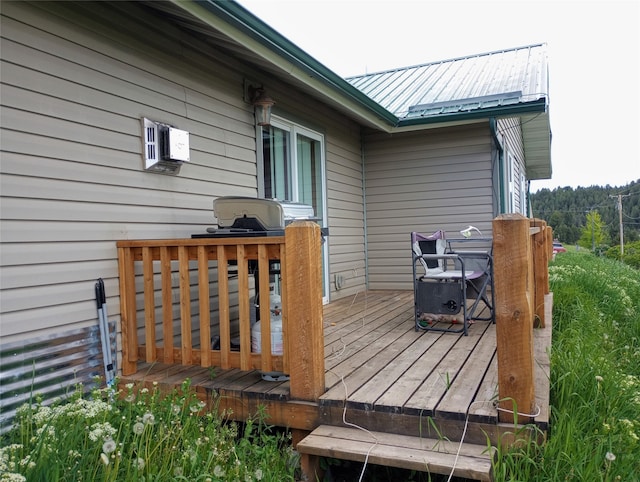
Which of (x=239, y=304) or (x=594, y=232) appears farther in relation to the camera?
(x=594, y=232)

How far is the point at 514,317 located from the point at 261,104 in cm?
293

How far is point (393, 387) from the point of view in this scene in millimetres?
2486

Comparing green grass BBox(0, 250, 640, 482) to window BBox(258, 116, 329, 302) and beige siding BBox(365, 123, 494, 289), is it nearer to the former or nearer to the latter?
window BBox(258, 116, 329, 302)

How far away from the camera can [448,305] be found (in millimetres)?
3977

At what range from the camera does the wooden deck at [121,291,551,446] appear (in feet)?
7.04

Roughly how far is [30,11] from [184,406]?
2.07m

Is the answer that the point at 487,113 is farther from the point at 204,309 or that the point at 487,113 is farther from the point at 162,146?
the point at 204,309

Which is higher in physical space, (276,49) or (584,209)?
(584,209)

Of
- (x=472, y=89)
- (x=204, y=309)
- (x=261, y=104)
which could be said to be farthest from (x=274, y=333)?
(x=472, y=89)

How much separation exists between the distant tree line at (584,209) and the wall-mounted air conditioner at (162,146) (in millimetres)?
46146

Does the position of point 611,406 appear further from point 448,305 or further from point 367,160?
point 367,160

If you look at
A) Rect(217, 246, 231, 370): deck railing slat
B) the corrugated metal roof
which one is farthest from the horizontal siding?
the corrugated metal roof

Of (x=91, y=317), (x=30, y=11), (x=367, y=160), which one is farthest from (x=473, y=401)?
(x=367, y=160)

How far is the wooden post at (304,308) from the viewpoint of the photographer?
2324 millimetres
